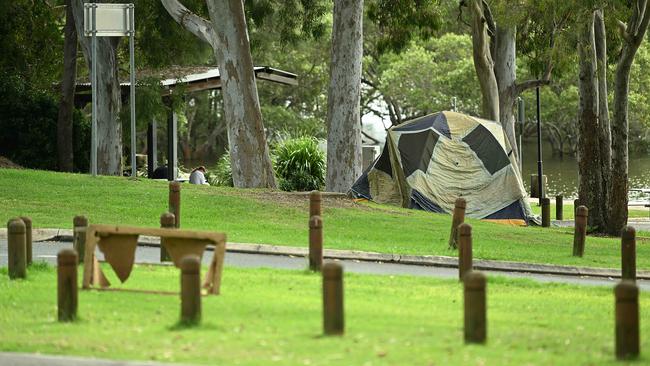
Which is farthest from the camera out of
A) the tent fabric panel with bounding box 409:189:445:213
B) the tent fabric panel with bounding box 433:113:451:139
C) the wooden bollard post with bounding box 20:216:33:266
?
the tent fabric panel with bounding box 433:113:451:139

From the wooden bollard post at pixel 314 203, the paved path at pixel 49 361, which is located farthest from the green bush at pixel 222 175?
the paved path at pixel 49 361

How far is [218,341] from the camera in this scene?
9719mm

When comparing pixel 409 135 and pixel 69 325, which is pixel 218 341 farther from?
pixel 409 135

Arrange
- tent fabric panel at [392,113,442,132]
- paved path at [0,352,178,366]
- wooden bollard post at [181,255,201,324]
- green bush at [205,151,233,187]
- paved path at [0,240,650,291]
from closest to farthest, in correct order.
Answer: paved path at [0,352,178,366]
wooden bollard post at [181,255,201,324]
paved path at [0,240,650,291]
tent fabric panel at [392,113,442,132]
green bush at [205,151,233,187]

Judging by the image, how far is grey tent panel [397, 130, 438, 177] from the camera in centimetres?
3005

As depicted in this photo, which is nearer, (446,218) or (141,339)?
(141,339)

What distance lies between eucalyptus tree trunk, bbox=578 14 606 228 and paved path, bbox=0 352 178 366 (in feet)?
66.4

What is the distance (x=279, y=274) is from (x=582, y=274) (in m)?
5.27

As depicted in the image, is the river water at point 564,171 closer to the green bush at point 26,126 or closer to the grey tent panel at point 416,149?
the grey tent panel at point 416,149

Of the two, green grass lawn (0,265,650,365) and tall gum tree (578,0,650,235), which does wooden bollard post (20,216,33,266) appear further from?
tall gum tree (578,0,650,235)

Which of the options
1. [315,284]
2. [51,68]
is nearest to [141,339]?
[315,284]

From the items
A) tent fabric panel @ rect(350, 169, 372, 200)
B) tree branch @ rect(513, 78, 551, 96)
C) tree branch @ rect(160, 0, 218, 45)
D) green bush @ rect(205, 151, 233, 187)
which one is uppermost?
tree branch @ rect(160, 0, 218, 45)

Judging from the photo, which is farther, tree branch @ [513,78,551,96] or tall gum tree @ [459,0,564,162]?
tree branch @ [513,78,551,96]

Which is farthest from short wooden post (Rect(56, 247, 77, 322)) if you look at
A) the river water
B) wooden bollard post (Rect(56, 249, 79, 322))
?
the river water
